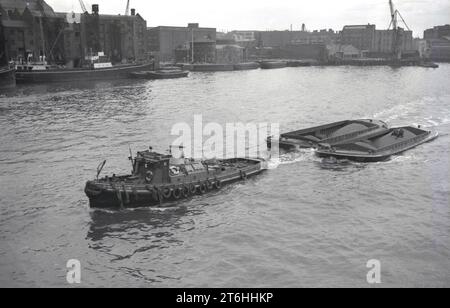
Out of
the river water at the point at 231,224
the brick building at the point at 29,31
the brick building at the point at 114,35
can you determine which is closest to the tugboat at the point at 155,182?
the river water at the point at 231,224

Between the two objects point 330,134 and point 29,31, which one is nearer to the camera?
point 330,134

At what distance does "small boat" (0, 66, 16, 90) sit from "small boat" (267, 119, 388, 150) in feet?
279

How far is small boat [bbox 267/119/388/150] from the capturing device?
5131 cm

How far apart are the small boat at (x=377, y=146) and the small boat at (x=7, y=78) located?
9151cm

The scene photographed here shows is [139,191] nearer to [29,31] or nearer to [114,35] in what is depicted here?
[29,31]

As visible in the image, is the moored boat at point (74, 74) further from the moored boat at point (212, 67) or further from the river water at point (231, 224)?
the river water at point (231, 224)

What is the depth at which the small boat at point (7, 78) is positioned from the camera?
373ft

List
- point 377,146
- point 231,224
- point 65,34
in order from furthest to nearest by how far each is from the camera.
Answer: point 65,34 → point 377,146 → point 231,224

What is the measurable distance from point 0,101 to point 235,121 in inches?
1940

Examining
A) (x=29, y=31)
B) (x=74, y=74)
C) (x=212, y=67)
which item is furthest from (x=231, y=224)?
(x=212, y=67)

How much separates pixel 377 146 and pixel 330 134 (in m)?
7.36

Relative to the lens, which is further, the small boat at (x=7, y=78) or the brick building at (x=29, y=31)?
the brick building at (x=29, y=31)

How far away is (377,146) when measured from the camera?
49594 millimetres
